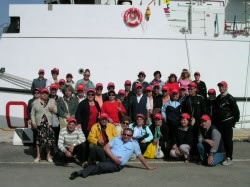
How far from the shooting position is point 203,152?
6.70 metres

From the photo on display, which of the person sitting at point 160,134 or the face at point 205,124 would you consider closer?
the face at point 205,124

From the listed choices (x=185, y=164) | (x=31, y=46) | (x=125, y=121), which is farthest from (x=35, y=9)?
(x=185, y=164)

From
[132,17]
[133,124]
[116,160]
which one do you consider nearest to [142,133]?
[133,124]

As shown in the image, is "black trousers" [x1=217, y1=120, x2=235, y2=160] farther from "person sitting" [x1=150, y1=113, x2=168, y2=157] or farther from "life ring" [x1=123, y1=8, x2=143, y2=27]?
"life ring" [x1=123, y1=8, x2=143, y2=27]

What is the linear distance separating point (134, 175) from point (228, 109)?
2217mm

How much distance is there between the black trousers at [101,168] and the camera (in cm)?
566

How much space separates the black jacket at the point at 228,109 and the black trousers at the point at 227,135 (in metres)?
0.08

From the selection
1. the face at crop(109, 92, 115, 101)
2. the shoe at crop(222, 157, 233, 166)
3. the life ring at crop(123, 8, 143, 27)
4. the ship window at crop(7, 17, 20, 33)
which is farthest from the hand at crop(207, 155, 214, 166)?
the ship window at crop(7, 17, 20, 33)

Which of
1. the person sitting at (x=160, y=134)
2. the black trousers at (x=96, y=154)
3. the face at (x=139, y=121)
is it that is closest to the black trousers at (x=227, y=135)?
the person sitting at (x=160, y=134)

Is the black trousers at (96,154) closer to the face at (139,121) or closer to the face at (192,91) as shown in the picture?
the face at (139,121)

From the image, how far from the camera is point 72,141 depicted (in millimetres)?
6488

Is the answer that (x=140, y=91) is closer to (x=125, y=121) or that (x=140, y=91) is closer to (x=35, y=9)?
(x=125, y=121)

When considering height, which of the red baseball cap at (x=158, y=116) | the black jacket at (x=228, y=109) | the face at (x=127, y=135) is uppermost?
the black jacket at (x=228, y=109)

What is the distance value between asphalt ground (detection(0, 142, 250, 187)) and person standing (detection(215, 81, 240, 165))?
371 millimetres
